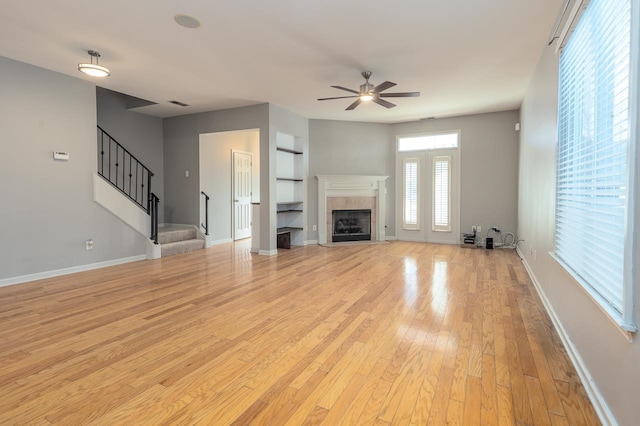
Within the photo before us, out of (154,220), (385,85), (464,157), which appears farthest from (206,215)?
(464,157)

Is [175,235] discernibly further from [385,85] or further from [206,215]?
[385,85]

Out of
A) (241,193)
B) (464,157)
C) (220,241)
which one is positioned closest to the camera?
(464,157)

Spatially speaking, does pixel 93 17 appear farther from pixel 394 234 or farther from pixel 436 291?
pixel 394 234

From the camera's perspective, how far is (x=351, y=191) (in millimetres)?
7531

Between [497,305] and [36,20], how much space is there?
17.9 ft

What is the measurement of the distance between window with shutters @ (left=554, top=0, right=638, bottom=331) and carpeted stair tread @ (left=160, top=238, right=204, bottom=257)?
5979 mm

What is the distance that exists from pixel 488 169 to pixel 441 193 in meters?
1.08

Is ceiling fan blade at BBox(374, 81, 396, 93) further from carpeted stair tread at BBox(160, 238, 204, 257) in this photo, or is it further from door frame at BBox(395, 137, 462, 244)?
carpeted stair tread at BBox(160, 238, 204, 257)

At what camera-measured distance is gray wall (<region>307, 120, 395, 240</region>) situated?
7.50 meters

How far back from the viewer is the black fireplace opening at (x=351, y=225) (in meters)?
7.53

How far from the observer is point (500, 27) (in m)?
3.35

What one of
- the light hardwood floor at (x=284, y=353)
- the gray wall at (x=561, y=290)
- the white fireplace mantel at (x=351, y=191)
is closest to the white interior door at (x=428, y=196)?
the white fireplace mantel at (x=351, y=191)

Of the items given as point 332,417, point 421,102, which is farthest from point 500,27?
point 332,417

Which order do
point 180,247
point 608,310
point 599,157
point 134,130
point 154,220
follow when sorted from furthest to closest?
point 134,130, point 180,247, point 154,220, point 599,157, point 608,310
